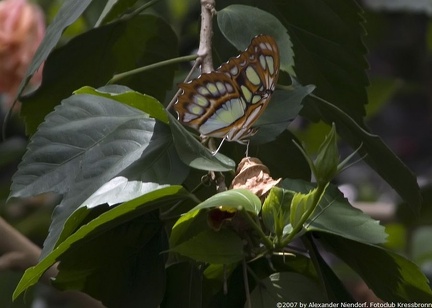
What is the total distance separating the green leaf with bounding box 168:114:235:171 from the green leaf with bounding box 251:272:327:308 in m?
0.11

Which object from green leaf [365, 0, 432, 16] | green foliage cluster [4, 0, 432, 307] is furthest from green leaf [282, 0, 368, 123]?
green leaf [365, 0, 432, 16]

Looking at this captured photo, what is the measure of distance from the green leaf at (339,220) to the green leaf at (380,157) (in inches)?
4.8

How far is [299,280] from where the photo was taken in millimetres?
768

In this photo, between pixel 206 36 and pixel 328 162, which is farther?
pixel 206 36

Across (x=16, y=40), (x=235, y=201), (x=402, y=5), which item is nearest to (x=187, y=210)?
(x=235, y=201)

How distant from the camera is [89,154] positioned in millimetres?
770

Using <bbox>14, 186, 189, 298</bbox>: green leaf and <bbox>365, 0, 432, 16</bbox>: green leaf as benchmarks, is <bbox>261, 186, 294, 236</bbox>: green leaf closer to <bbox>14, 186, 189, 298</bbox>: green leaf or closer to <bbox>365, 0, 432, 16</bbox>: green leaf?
<bbox>14, 186, 189, 298</bbox>: green leaf

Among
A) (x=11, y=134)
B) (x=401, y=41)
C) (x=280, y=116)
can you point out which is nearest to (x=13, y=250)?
(x=280, y=116)

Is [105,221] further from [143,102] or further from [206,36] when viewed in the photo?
[206,36]

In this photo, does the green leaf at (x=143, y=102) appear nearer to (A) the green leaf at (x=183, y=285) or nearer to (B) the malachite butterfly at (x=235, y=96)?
(B) the malachite butterfly at (x=235, y=96)

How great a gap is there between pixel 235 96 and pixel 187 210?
0.40ft

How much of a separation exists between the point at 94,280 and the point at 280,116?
0.22 metres

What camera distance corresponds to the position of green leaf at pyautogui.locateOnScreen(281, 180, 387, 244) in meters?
0.74

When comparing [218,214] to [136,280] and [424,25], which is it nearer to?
[136,280]
